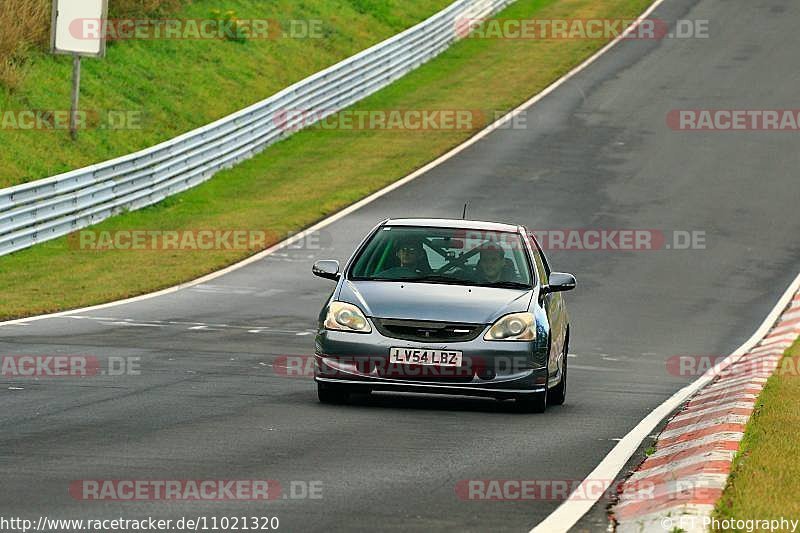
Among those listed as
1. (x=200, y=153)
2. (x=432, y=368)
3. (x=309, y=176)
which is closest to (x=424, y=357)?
(x=432, y=368)

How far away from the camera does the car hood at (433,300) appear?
11984mm

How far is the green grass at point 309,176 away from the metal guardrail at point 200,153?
1.01 feet

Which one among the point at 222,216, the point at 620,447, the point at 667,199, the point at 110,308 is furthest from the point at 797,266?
the point at 620,447

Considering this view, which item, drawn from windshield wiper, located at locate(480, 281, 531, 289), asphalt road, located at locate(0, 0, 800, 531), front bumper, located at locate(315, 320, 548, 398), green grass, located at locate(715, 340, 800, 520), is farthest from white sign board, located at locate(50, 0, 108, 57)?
green grass, located at locate(715, 340, 800, 520)

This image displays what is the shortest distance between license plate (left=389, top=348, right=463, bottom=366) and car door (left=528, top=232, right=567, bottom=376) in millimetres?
879

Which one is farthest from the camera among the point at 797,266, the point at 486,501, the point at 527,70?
the point at 527,70

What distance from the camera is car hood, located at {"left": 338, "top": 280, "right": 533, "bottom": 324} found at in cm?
1198

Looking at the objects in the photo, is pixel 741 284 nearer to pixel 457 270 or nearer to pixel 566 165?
pixel 566 165

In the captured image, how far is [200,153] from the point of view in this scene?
109ft

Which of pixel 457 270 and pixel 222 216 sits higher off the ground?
pixel 457 270

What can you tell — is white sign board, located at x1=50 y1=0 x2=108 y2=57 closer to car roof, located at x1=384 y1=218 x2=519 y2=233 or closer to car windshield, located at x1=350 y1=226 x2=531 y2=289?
car roof, located at x1=384 y1=218 x2=519 y2=233

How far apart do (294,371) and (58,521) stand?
7648 mm

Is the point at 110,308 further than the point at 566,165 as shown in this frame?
No

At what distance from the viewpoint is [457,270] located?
12859mm
